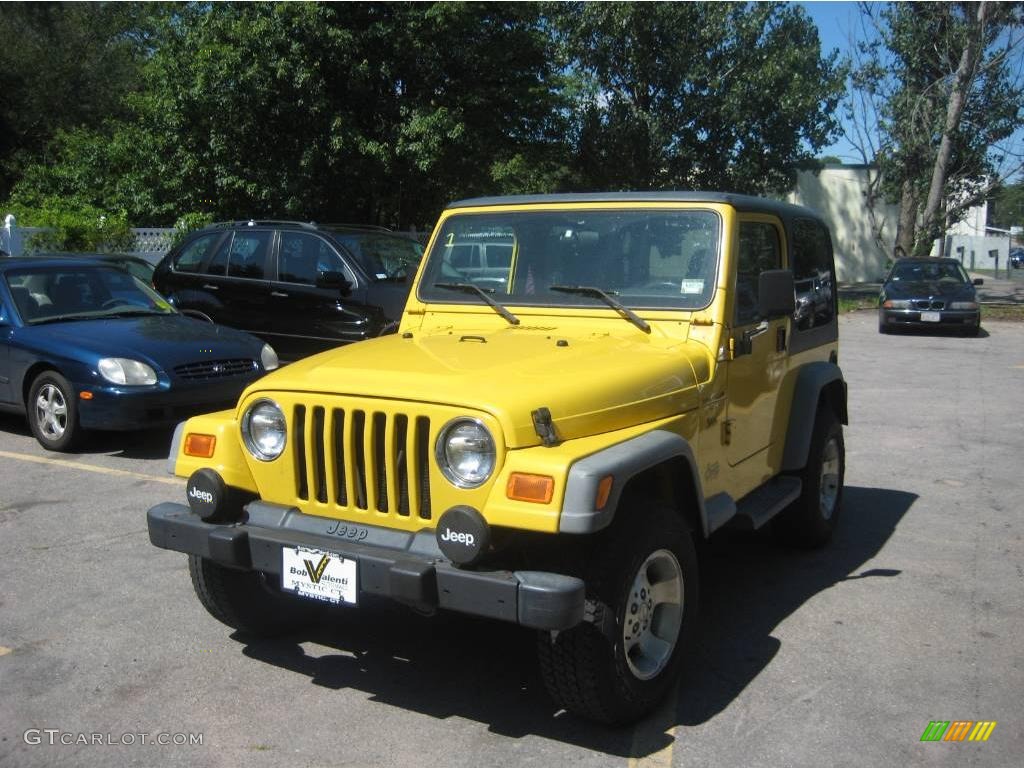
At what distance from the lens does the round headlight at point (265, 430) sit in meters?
3.95

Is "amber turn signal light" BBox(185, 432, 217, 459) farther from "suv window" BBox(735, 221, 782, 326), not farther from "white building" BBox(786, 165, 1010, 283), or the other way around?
"white building" BBox(786, 165, 1010, 283)

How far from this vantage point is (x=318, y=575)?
3631 mm

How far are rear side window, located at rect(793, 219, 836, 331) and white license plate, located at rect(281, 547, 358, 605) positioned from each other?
306 cm

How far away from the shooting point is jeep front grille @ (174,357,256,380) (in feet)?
26.7

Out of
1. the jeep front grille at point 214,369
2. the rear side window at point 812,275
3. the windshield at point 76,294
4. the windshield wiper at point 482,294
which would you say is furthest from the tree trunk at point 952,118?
the windshield wiper at point 482,294

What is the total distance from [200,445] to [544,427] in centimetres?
145

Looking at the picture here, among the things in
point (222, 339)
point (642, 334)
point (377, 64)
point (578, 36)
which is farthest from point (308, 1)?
point (642, 334)

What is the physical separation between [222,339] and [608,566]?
5985mm

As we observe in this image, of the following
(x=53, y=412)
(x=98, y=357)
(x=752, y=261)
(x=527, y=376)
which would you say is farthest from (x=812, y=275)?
(x=53, y=412)

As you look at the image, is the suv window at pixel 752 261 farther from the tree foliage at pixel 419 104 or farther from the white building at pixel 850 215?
the white building at pixel 850 215

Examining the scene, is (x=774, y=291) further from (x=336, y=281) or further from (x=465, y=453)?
(x=336, y=281)

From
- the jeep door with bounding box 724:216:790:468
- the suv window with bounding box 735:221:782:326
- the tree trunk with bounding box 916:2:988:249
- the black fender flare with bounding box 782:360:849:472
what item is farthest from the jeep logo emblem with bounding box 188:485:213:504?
the tree trunk with bounding box 916:2:988:249

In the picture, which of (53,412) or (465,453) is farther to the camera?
(53,412)

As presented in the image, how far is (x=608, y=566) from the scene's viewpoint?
3490 mm
